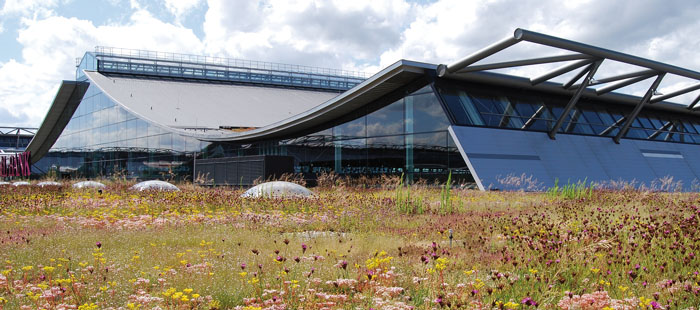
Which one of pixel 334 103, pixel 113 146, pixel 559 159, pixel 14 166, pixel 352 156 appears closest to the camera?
pixel 559 159

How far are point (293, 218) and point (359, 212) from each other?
148 cm

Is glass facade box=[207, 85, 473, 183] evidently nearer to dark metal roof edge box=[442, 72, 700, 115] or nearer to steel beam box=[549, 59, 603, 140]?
dark metal roof edge box=[442, 72, 700, 115]

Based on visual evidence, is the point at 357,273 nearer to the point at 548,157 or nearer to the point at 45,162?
the point at 548,157

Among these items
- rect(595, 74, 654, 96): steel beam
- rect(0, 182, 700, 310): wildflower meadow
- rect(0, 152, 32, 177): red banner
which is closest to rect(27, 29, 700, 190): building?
rect(595, 74, 654, 96): steel beam

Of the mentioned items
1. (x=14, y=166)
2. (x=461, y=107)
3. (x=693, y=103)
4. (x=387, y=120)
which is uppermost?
(x=693, y=103)

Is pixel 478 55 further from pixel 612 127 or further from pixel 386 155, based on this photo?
pixel 612 127

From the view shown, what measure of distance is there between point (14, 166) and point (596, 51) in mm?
42036

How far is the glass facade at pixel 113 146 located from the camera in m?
31.2

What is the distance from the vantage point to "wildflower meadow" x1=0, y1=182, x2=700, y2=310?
4.20m

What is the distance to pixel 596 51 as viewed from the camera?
61.2ft

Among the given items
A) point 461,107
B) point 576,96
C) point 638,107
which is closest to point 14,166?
point 461,107

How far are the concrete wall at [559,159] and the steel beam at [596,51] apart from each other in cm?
433

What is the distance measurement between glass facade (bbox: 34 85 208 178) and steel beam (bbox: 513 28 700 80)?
1960 cm

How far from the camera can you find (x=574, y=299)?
386 centimetres
